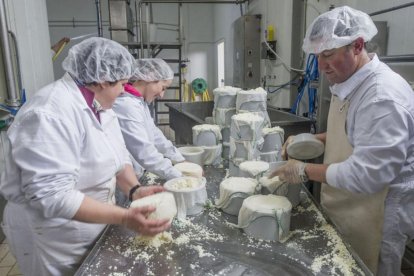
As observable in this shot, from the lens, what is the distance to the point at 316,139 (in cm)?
151

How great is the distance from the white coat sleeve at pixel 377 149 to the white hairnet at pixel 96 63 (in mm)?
862

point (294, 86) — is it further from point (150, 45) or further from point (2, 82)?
point (2, 82)

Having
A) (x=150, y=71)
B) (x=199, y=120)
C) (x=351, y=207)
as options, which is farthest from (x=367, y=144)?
(x=199, y=120)

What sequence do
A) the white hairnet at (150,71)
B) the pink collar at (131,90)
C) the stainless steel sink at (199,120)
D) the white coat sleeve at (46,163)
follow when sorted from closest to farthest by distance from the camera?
the white coat sleeve at (46,163) < the pink collar at (131,90) < the white hairnet at (150,71) < the stainless steel sink at (199,120)

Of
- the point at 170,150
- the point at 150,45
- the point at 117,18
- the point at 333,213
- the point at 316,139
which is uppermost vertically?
the point at 117,18

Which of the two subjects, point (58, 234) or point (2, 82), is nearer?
Answer: point (58, 234)

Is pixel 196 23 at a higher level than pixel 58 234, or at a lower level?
higher

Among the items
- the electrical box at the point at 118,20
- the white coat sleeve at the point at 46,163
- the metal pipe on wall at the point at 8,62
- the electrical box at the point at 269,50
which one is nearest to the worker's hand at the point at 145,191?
the white coat sleeve at the point at 46,163

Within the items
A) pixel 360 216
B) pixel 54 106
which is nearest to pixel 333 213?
pixel 360 216

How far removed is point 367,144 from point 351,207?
39 cm

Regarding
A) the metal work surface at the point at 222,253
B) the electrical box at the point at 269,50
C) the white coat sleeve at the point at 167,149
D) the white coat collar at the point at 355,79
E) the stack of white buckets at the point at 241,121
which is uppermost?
the electrical box at the point at 269,50

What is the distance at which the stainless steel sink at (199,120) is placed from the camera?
2586 millimetres

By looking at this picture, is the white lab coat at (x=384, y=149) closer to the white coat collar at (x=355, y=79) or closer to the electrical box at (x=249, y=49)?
the white coat collar at (x=355, y=79)

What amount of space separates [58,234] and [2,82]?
1.86 metres
